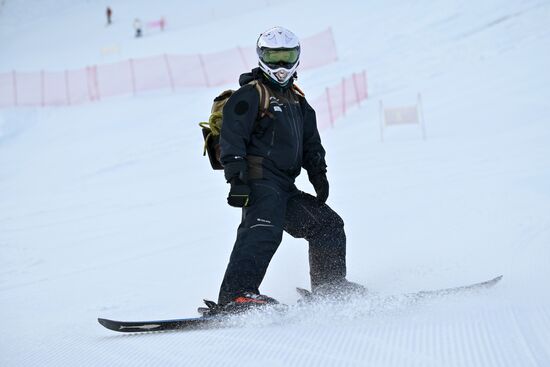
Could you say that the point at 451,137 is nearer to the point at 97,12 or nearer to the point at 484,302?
the point at 484,302

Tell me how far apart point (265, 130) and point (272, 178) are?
0.95 feet

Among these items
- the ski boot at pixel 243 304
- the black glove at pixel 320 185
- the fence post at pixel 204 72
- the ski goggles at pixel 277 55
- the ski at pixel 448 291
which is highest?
the fence post at pixel 204 72

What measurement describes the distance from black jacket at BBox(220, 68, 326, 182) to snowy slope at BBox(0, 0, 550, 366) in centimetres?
90

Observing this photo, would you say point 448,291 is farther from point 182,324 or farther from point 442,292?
point 182,324

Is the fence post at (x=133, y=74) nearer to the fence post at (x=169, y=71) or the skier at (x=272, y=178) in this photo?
the fence post at (x=169, y=71)

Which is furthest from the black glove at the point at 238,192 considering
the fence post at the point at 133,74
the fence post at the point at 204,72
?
the fence post at the point at 133,74

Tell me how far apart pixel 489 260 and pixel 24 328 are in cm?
321

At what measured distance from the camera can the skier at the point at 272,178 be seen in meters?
3.91

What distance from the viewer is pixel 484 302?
12.1ft

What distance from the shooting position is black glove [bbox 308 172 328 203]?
4.39 m

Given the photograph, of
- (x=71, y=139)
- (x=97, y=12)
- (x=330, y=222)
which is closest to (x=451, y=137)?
(x=330, y=222)

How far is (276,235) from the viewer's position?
4.00m

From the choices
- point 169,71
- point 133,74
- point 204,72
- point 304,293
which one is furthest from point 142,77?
point 304,293

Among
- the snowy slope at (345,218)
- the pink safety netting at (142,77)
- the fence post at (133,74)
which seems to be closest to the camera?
the snowy slope at (345,218)
